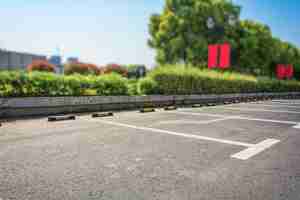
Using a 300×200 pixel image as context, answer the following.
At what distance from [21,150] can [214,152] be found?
3274 millimetres

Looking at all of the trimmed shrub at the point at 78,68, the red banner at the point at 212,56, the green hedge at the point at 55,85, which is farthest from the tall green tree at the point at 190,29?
the green hedge at the point at 55,85

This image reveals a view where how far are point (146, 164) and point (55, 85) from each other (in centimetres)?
715

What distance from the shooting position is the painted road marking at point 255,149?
383 cm

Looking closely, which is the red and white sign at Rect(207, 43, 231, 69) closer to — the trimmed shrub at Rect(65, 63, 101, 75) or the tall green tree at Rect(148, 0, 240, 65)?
the tall green tree at Rect(148, 0, 240, 65)

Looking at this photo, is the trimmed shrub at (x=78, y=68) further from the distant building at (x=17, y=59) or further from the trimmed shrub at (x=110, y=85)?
the distant building at (x=17, y=59)

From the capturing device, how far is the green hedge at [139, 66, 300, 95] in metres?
14.1

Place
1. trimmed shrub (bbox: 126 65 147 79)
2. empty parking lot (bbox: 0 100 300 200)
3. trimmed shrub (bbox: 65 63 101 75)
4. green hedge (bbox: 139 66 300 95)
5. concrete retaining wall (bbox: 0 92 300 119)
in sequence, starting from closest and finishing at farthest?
empty parking lot (bbox: 0 100 300 200) < concrete retaining wall (bbox: 0 92 300 119) < green hedge (bbox: 139 66 300 95) < trimmed shrub (bbox: 126 65 147 79) < trimmed shrub (bbox: 65 63 101 75)

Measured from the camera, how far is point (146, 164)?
335 cm

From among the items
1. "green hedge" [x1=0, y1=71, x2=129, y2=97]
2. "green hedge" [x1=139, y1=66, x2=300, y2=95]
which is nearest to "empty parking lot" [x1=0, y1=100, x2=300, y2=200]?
"green hedge" [x1=0, y1=71, x2=129, y2=97]

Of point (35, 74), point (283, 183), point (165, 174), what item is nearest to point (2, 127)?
point (35, 74)

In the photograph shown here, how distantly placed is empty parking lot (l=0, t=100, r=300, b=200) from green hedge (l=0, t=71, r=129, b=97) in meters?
3.25

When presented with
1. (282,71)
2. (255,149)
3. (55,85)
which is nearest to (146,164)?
(255,149)

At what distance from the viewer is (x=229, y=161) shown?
357cm

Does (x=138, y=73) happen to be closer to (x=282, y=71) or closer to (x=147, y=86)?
(x=147, y=86)
